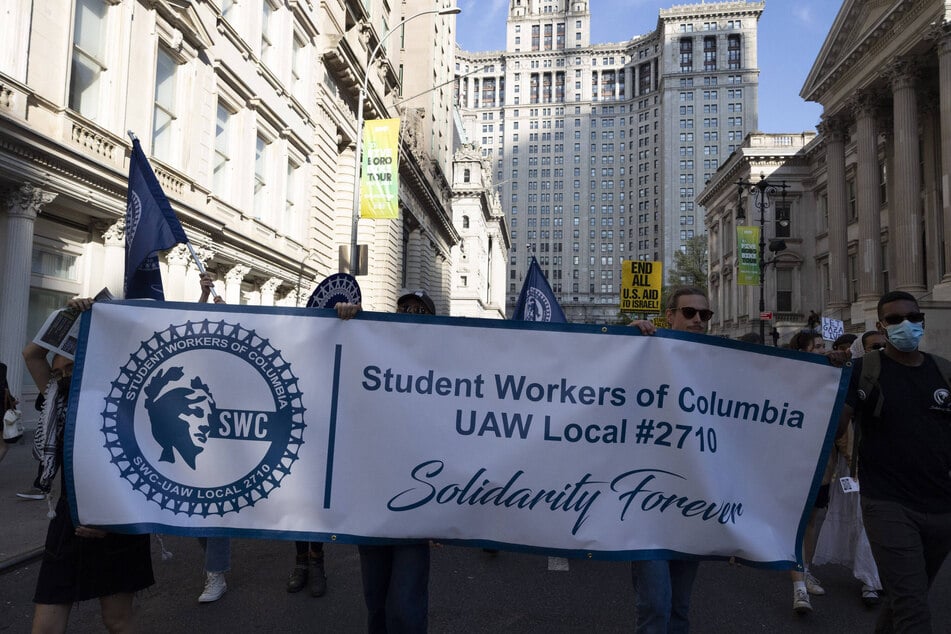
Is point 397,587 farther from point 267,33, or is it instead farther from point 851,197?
point 851,197

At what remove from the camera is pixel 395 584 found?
3.25 meters

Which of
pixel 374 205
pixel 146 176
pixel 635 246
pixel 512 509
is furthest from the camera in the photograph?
pixel 635 246

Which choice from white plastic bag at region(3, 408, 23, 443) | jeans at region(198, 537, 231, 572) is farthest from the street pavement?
white plastic bag at region(3, 408, 23, 443)

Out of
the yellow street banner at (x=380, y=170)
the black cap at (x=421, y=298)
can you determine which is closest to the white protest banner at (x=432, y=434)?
the black cap at (x=421, y=298)

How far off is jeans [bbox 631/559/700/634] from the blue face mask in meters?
1.65

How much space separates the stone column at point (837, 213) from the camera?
119 feet

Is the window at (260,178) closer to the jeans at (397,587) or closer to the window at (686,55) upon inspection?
the jeans at (397,587)

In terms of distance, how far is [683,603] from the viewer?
338 centimetres

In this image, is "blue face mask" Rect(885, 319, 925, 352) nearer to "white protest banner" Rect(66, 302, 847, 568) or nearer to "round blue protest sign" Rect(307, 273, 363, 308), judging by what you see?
"white protest banner" Rect(66, 302, 847, 568)

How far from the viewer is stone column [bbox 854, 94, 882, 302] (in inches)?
1249

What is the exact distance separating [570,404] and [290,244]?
20530mm

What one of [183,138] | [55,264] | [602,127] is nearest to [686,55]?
[602,127]

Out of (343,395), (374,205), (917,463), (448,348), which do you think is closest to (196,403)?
(343,395)

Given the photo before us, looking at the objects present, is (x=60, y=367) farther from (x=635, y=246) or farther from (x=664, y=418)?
(x=635, y=246)
